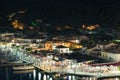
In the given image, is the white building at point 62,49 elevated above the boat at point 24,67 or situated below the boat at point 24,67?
above

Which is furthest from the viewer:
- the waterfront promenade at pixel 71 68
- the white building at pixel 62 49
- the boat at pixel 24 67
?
the white building at pixel 62 49

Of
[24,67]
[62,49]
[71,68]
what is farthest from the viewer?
[62,49]

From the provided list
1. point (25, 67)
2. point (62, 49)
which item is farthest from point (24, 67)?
point (62, 49)

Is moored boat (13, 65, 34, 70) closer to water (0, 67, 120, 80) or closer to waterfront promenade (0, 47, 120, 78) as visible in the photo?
waterfront promenade (0, 47, 120, 78)

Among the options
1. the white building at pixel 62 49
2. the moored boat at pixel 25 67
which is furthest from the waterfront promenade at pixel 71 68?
the white building at pixel 62 49

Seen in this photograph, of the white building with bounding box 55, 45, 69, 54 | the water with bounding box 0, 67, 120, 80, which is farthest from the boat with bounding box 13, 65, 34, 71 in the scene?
the white building with bounding box 55, 45, 69, 54

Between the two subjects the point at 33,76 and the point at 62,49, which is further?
the point at 62,49

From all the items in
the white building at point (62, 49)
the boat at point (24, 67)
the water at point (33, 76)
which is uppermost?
the white building at point (62, 49)

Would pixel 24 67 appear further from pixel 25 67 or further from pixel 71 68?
pixel 71 68

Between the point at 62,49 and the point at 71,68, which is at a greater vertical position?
the point at 62,49

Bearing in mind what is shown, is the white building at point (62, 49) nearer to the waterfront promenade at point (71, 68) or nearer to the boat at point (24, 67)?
the waterfront promenade at point (71, 68)

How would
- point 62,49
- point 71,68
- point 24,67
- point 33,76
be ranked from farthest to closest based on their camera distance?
point 62,49 < point 24,67 < point 71,68 < point 33,76

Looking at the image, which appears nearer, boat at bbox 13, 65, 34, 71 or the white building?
boat at bbox 13, 65, 34, 71
